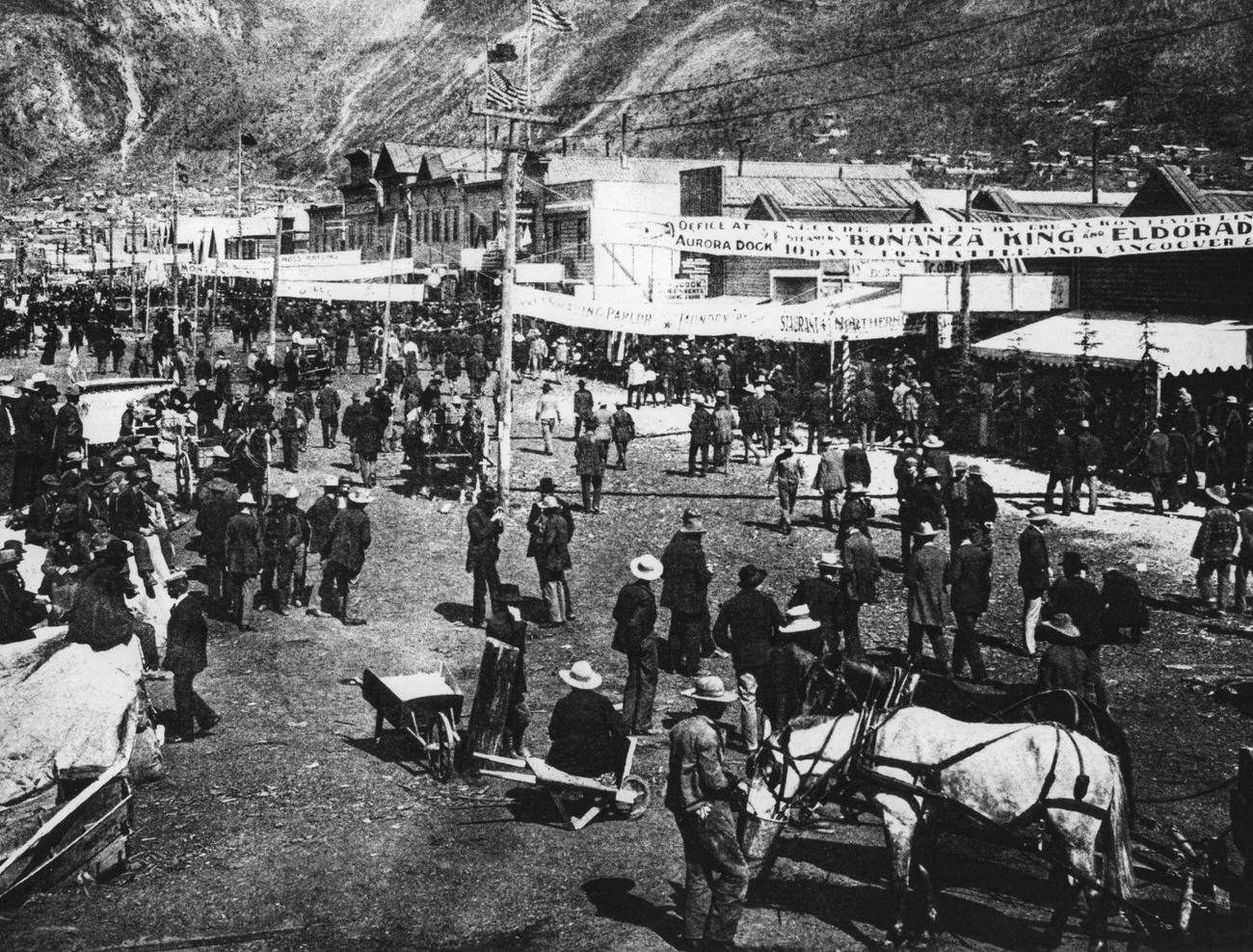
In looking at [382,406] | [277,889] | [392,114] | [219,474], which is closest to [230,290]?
[382,406]

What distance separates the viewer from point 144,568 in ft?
50.3

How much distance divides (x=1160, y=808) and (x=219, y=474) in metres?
14.6

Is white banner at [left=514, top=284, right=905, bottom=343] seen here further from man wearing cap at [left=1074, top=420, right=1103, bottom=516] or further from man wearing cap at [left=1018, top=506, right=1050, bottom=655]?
man wearing cap at [left=1018, top=506, right=1050, bottom=655]

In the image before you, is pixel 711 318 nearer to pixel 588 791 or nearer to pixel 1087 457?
pixel 1087 457

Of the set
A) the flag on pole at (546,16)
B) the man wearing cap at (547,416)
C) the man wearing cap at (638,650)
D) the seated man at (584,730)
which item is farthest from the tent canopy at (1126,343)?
the seated man at (584,730)

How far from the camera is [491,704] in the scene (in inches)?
406

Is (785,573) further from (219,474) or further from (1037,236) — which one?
(219,474)

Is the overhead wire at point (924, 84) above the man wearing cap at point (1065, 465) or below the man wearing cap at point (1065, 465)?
above

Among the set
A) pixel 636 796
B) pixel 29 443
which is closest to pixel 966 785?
pixel 636 796

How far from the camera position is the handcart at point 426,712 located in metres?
10.4

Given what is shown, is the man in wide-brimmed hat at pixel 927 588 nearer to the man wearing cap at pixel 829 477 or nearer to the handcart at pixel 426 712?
the handcart at pixel 426 712

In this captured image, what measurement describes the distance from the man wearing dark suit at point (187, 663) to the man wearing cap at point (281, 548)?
4.09 m

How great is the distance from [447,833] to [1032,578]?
28.0 feet

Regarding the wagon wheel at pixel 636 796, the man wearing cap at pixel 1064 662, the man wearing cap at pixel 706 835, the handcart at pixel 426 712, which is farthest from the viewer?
the handcart at pixel 426 712
